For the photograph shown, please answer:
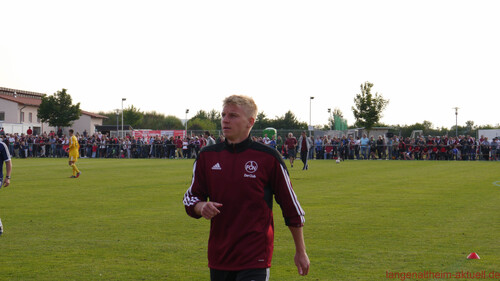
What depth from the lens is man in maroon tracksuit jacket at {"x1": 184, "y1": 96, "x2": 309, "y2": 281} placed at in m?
3.92

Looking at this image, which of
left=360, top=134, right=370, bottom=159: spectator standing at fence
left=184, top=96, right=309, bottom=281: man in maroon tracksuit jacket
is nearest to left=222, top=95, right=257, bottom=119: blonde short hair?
left=184, top=96, right=309, bottom=281: man in maroon tracksuit jacket

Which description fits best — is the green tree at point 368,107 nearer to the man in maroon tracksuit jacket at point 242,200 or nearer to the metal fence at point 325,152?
the metal fence at point 325,152

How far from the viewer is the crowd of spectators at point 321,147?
4125 cm

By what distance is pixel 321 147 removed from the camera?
148 feet

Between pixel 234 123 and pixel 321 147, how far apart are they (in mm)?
41567

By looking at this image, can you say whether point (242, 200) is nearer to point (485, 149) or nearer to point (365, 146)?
point (365, 146)

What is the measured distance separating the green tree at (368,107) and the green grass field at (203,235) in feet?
159

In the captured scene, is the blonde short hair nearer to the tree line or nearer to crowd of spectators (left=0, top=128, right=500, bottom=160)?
crowd of spectators (left=0, top=128, right=500, bottom=160)

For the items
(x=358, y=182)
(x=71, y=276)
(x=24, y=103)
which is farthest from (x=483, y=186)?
(x=24, y=103)

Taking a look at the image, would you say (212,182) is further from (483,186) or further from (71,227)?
(483,186)

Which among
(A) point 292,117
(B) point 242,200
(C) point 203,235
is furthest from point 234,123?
(A) point 292,117

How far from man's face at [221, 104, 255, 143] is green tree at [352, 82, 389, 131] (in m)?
62.1

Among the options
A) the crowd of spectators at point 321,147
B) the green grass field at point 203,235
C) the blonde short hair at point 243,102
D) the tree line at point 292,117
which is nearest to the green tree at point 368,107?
the tree line at point 292,117

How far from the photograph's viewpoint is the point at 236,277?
155 inches
